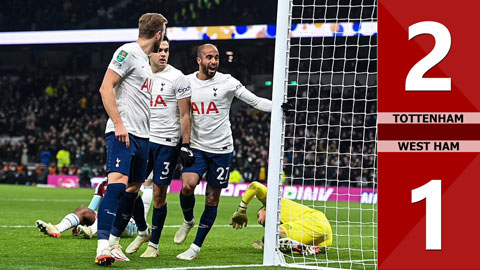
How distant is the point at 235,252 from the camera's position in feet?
25.5

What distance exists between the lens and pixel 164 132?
750 centimetres

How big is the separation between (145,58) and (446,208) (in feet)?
10.2

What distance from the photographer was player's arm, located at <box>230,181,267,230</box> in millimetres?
7520

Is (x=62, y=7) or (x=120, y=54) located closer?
(x=120, y=54)

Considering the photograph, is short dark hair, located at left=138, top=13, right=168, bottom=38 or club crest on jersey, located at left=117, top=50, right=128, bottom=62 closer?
club crest on jersey, located at left=117, top=50, right=128, bottom=62

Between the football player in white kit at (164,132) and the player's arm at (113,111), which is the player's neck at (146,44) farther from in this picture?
the football player in white kit at (164,132)

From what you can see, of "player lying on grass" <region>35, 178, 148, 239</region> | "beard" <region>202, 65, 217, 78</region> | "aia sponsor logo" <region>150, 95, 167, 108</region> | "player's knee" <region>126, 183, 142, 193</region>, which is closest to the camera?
"player's knee" <region>126, 183, 142, 193</region>

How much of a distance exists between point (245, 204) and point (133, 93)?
1918 millimetres

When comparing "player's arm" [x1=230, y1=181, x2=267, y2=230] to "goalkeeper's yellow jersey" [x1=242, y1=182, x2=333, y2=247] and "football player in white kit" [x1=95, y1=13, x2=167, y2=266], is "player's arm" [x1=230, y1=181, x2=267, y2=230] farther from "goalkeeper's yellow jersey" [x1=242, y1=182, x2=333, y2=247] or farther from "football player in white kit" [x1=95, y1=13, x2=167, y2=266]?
"football player in white kit" [x1=95, y1=13, x2=167, y2=266]

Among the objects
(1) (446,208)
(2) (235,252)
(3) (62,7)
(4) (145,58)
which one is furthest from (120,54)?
(3) (62,7)

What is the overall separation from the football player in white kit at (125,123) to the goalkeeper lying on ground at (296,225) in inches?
52.2

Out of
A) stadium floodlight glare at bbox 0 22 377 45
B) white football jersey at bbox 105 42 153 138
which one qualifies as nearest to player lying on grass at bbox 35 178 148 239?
white football jersey at bbox 105 42 153 138

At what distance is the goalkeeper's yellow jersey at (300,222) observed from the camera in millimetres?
7574

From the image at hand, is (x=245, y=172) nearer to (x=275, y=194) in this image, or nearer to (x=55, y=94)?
(x=55, y=94)
